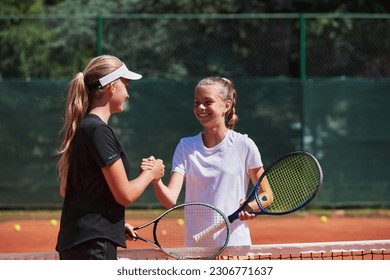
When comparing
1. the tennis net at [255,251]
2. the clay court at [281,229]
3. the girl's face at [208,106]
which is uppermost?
the girl's face at [208,106]

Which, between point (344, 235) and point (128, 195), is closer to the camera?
point (128, 195)

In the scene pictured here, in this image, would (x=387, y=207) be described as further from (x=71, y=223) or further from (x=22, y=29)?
(x=71, y=223)

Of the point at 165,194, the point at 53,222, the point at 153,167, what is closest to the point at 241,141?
the point at 165,194

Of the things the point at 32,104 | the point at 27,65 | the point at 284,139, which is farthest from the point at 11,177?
the point at 284,139

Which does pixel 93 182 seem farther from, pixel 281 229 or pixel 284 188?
pixel 281 229

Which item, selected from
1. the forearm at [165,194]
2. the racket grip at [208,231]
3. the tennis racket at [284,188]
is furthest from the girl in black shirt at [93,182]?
the tennis racket at [284,188]

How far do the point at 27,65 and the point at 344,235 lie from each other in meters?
6.32

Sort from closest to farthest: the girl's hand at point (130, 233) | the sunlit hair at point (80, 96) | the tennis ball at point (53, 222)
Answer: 1. the sunlit hair at point (80, 96)
2. the girl's hand at point (130, 233)
3. the tennis ball at point (53, 222)

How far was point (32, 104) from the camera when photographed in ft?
35.0

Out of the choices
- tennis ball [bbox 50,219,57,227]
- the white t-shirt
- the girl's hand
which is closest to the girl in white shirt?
the white t-shirt

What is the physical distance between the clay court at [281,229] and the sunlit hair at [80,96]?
4761 mm

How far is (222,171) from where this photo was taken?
3994 millimetres

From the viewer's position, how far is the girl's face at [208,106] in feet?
13.2

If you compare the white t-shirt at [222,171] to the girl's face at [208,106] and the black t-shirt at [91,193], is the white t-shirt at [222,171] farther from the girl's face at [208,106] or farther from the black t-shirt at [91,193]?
the black t-shirt at [91,193]
